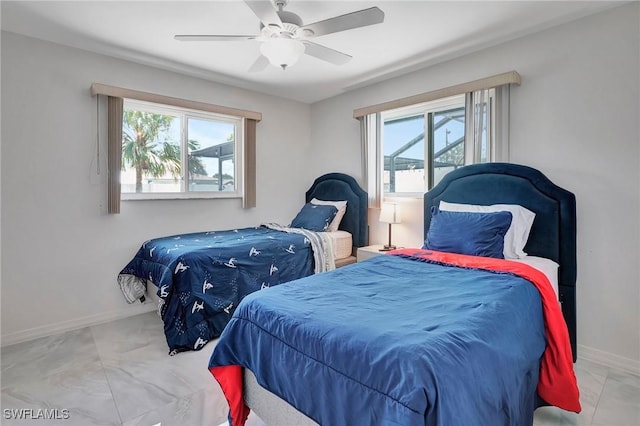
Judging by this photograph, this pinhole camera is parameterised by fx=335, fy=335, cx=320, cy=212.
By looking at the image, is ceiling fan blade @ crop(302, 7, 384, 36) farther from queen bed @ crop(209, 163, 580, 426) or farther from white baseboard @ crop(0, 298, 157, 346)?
white baseboard @ crop(0, 298, 157, 346)

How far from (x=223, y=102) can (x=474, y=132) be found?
9.00ft

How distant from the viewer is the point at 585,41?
243 centimetres

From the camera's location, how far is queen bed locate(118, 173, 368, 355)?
2584 mm

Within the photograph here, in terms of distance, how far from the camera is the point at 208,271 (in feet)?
8.86

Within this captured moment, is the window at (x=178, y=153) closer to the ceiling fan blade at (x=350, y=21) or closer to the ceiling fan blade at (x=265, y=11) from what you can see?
the ceiling fan blade at (x=265, y=11)

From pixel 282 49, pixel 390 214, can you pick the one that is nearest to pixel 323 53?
pixel 282 49

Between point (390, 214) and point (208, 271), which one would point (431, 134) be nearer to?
point (390, 214)

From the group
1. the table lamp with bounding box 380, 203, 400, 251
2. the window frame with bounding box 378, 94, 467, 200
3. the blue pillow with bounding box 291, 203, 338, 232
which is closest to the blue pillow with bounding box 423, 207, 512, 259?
the table lamp with bounding box 380, 203, 400, 251

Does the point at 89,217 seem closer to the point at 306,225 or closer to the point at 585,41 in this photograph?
the point at 306,225

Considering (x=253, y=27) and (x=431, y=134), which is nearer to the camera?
(x=253, y=27)

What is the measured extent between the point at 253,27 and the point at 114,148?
1.70 m

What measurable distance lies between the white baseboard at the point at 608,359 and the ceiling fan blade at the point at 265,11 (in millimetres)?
3094

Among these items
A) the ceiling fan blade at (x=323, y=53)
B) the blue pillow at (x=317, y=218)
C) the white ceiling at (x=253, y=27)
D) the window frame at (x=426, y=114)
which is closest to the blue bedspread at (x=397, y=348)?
the ceiling fan blade at (x=323, y=53)

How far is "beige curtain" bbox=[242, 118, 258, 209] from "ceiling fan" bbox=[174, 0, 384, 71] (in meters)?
1.88
